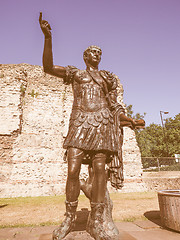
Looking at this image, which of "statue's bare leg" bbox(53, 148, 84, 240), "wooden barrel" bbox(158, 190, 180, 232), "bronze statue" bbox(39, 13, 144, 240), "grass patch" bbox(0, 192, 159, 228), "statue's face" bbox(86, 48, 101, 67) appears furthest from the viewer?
"grass patch" bbox(0, 192, 159, 228)

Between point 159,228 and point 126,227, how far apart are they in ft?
1.83

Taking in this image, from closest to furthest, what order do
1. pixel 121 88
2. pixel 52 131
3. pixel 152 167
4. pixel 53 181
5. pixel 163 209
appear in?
pixel 163 209 < pixel 53 181 < pixel 52 131 < pixel 121 88 < pixel 152 167

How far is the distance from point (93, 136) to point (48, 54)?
3.81 feet

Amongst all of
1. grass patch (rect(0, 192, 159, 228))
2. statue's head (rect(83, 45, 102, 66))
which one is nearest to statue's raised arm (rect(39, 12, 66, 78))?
statue's head (rect(83, 45, 102, 66))

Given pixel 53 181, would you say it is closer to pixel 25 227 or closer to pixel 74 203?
pixel 25 227

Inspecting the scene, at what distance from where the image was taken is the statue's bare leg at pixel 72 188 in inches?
81.7

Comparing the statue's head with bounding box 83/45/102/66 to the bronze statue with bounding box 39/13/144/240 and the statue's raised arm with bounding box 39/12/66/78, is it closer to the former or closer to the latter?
the bronze statue with bounding box 39/13/144/240

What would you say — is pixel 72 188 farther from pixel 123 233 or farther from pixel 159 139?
pixel 159 139

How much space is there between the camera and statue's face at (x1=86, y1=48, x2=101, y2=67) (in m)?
2.68

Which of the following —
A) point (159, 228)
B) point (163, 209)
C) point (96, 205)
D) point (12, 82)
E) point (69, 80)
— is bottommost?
point (159, 228)

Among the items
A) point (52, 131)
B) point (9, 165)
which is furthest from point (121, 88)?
point (9, 165)

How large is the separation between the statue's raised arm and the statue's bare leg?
106cm

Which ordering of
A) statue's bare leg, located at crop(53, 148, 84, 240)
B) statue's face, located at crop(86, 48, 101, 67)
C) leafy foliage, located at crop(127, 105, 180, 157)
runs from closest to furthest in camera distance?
statue's bare leg, located at crop(53, 148, 84, 240) < statue's face, located at crop(86, 48, 101, 67) < leafy foliage, located at crop(127, 105, 180, 157)

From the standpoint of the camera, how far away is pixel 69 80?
263 cm
